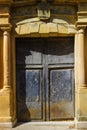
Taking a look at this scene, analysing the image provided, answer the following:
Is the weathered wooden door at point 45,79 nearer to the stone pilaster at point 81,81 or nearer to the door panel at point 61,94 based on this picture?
the door panel at point 61,94

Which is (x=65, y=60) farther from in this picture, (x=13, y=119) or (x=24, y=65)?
(x=13, y=119)

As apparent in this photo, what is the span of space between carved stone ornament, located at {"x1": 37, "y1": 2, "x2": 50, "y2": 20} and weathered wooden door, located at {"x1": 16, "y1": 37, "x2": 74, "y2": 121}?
721 mm

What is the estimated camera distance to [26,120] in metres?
9.49

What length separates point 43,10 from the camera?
9062 mm

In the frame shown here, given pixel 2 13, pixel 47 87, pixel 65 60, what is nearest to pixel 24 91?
pixel 47 87

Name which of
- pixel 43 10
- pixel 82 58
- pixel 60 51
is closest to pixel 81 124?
pixel 82 58

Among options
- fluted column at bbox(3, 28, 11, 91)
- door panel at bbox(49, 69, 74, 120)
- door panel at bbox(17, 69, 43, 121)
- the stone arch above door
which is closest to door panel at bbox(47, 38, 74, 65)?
door panel at bbox(49, 69, 74, 120)

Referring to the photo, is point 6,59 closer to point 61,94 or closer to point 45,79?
point 45,79

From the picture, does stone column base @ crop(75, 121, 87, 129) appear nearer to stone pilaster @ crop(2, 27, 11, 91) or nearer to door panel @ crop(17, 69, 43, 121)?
door panel @ crop(17, 69, 43, 121)

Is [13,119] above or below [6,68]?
below

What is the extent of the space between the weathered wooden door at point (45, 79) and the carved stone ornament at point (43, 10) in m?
0.72

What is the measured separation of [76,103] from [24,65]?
1.77 meters

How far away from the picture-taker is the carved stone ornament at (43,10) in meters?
9.05

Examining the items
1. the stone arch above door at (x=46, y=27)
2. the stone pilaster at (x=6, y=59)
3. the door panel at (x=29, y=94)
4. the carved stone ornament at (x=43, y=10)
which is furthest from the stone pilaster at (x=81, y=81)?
the stone pilaster at (x=6, y=59)
